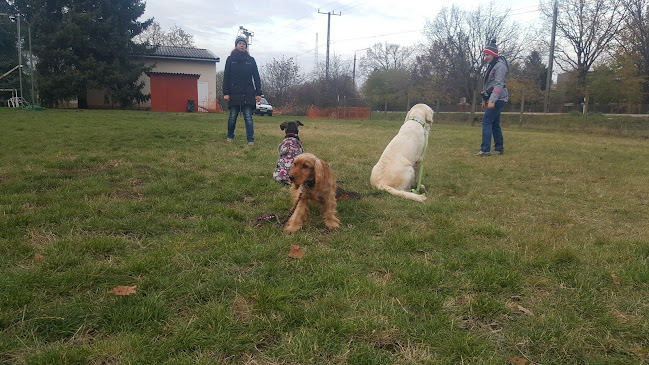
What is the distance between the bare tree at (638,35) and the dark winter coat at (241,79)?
30.2m

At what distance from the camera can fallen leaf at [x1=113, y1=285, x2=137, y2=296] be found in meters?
2.28

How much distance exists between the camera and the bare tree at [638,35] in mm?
28562

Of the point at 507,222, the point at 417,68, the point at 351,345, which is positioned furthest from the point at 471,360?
the point at 417,68

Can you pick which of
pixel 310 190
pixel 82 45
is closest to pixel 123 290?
pixel 310 190

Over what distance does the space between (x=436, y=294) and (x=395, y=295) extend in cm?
26

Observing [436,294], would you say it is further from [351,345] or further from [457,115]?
[457,115]

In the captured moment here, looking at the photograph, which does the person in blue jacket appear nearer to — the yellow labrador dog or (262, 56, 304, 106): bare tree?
the yellow labrador dog

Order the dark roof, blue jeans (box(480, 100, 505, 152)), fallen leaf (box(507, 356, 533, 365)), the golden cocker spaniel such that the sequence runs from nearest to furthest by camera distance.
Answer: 1. fallen leaf (box(507, 356, 533, 365))
2. the golden cocker spaniel
3. blue jeans (box(480, 100, 505, 152))
4. the dark roof

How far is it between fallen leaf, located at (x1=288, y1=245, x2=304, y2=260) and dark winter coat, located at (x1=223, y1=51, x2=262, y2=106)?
643 cm

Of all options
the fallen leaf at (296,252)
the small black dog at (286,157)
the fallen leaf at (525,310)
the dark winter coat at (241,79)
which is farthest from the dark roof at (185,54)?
the fallen leaf at (525,310)

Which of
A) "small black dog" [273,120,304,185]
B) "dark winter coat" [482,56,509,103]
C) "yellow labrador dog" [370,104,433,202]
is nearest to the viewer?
"yellow labrador dog" [370,104,433,202]

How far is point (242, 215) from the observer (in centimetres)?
394

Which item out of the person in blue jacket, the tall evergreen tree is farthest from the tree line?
the person in blue jacket

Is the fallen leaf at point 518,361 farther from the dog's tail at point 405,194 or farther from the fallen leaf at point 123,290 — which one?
the dog's tail at point 405,194
